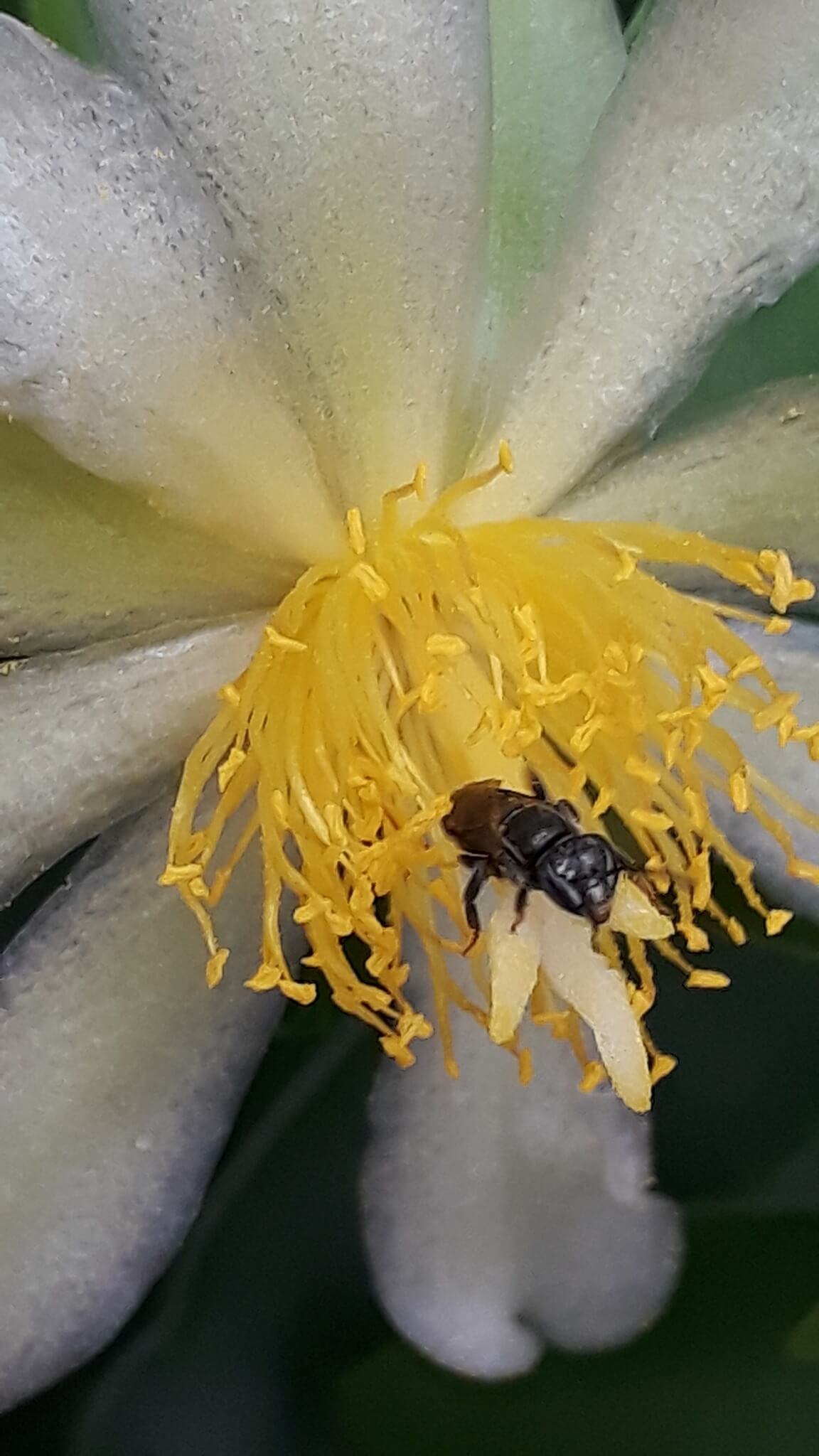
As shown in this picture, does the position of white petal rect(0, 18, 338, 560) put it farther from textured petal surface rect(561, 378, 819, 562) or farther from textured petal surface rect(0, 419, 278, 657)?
textured petal surface rect(561, 378, 819, 562)

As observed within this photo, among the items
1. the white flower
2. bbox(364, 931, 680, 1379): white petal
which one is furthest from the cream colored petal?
bbox(364, 931, 680, 1379): white petal

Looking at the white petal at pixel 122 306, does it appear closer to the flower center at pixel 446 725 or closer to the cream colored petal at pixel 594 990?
the flower center at pixel 446 725

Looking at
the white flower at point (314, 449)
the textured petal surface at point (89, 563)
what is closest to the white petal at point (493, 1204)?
the white flower at point (314, 449)

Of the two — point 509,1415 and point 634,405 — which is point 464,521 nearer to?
point 634,405

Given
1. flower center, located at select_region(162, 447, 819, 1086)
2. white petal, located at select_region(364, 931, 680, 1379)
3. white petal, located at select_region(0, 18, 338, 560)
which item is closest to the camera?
white petal, located at select_region(0, 18, 338, 560)

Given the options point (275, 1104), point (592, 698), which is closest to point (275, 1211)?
point (275, 1104)
